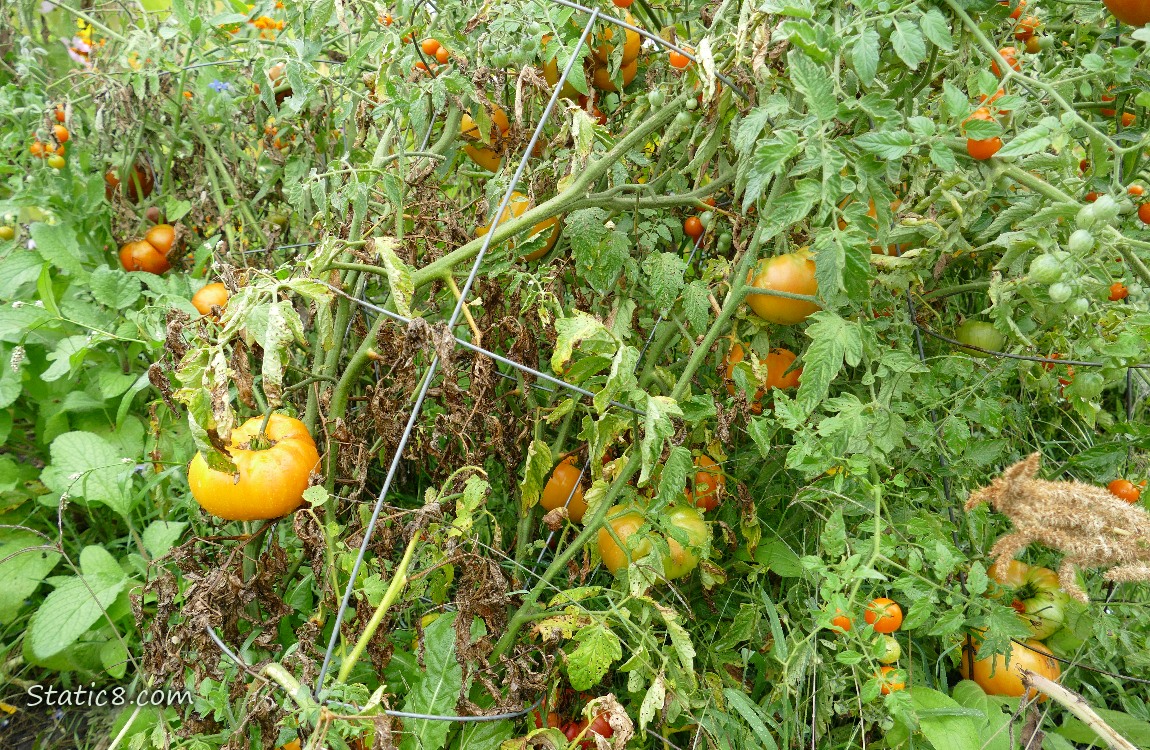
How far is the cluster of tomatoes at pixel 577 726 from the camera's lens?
1312 mm

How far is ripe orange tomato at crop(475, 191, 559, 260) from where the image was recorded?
145cm

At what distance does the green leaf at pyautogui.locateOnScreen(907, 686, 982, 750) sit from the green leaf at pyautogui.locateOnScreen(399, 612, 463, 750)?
0.78m

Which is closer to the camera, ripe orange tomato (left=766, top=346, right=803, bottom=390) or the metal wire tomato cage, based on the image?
the metal wire tomato cage

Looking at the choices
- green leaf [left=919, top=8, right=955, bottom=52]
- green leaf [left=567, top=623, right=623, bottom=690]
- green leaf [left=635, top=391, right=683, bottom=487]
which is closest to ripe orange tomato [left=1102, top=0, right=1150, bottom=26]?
green leaf [left=919, top=8, right=955, bottom=52]

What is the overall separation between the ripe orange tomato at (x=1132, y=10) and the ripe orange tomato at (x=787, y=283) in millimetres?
574

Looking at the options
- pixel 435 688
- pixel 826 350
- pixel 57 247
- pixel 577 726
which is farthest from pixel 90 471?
pixel 826 350

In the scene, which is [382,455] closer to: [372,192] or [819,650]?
[372,192]

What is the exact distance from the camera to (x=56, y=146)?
2.34 meters

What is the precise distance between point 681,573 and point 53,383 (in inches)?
73.6

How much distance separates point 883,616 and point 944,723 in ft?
0.85

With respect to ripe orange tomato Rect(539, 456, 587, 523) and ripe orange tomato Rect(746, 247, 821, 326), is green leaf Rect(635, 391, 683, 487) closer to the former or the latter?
ripe orange tomato Rect(746, 247, 821, 326)

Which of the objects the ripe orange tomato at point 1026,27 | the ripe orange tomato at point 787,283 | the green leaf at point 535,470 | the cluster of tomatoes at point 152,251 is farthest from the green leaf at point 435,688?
the cluster of tomatoes at point 152,251

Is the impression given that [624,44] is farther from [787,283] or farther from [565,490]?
[565,490]

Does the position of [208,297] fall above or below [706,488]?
above
